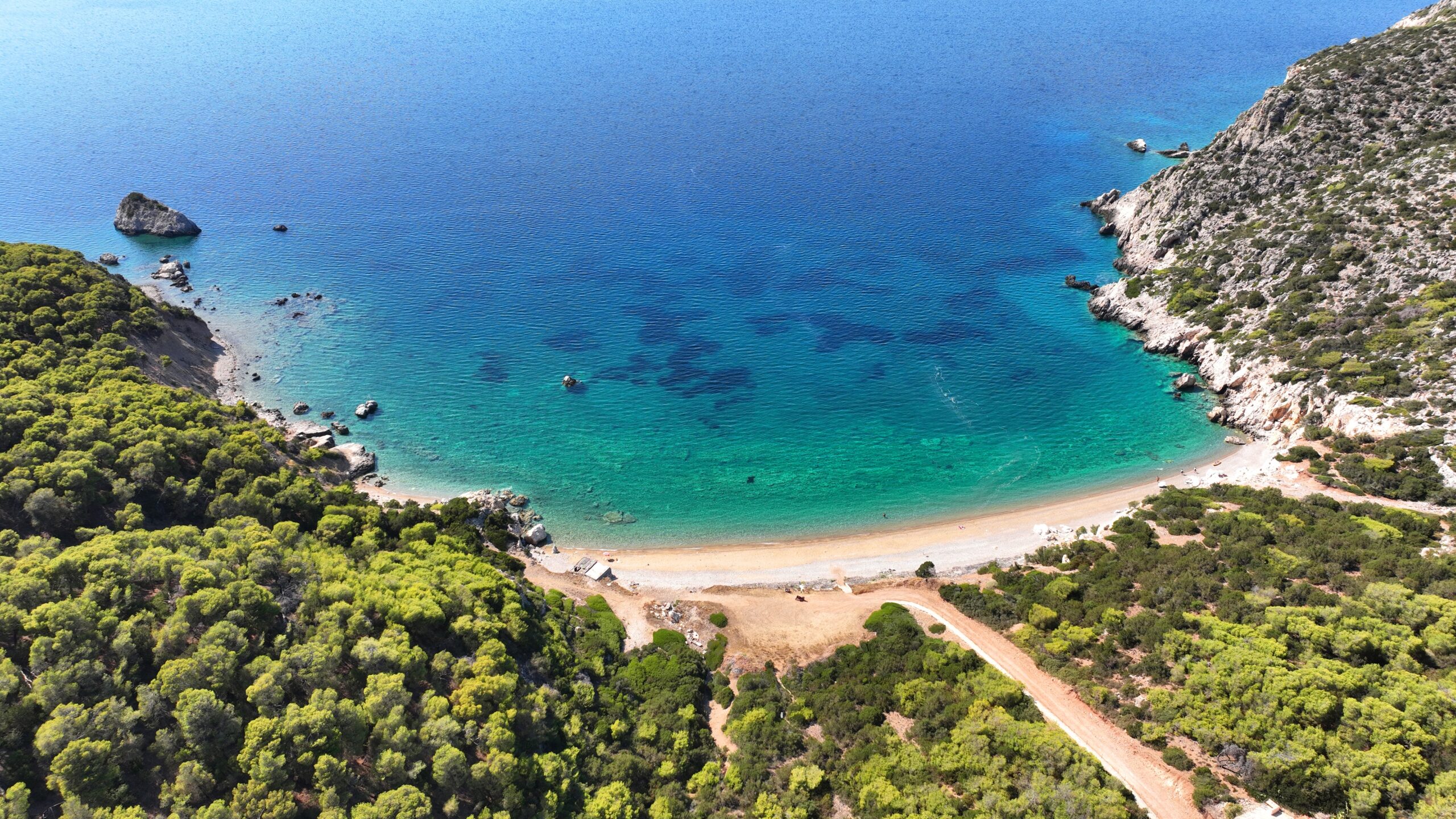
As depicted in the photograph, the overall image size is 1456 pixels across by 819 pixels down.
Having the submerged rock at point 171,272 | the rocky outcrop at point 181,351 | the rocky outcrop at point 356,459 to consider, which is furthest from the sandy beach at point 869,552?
the submerged rock at point 171,272

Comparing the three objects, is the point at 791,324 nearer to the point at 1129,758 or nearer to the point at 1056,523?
the point at 1056,523

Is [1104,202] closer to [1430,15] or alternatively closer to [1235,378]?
[1430,15]

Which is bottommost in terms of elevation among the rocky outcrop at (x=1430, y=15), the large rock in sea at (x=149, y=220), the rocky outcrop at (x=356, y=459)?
the rocky outcrop at (x=356, y=459)

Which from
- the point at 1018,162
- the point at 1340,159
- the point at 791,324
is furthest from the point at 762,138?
the point at 1340,159

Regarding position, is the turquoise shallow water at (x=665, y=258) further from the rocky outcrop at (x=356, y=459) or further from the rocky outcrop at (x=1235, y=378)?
A: the rocky outcrop at (x=1235, y=378)

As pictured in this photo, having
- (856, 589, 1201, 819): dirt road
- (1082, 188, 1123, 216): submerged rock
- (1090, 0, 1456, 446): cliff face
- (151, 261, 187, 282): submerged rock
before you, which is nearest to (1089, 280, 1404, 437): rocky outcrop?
(1090, 0, 1456, 446): cliff face

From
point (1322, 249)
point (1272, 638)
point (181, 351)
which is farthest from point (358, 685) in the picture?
point (1322, 249)
